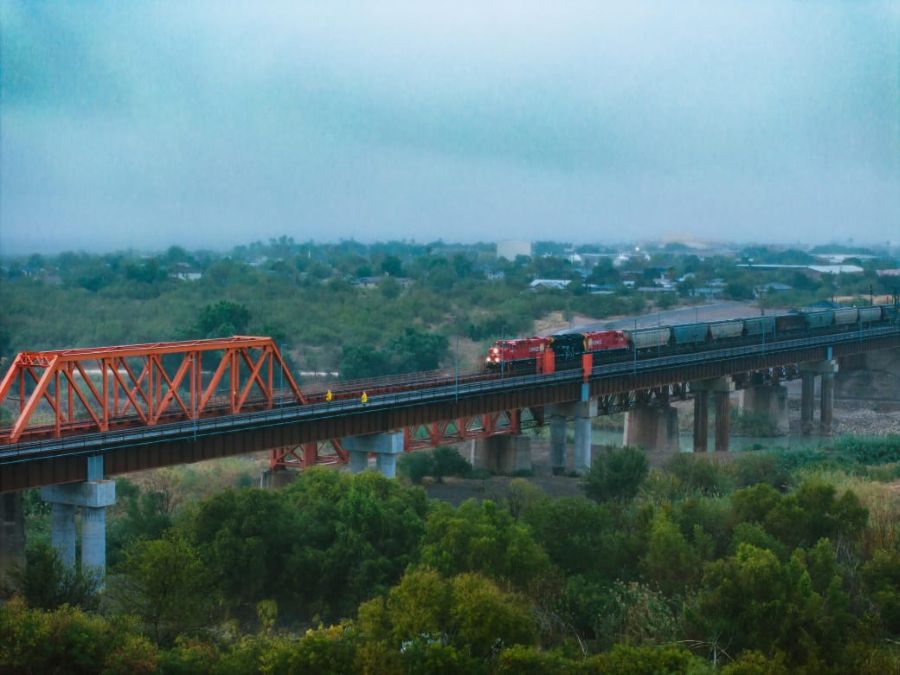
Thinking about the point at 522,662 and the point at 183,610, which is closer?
the point at 522,662

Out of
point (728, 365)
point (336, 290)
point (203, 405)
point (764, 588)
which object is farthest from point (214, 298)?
point (764, 588)

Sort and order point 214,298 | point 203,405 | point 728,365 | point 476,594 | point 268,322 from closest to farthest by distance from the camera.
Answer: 1. point 476,594
2. point 203,405
3. point 728,365
4. point 268,322
5. point 214,298

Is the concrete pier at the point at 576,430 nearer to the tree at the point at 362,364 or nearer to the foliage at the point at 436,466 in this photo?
the foliage at the point at 436,466

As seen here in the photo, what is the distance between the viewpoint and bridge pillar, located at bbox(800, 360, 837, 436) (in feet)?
381

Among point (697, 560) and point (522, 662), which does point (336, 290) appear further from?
point (522, 662)

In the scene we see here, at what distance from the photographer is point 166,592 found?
4000 centimetres

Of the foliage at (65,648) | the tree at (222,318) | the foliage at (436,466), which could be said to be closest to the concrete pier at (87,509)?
the foliage at (65,648)

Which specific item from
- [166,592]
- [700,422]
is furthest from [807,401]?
[166,592]

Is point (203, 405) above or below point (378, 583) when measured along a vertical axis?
above

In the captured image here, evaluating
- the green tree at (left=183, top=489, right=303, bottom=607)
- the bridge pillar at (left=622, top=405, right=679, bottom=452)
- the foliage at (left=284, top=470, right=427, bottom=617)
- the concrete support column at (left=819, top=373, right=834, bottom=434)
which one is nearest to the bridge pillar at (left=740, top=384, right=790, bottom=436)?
the concrete support column at (left=819, top=373, right=834, bottom=434)

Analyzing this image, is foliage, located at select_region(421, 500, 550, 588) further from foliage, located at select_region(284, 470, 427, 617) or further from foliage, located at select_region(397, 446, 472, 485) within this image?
foliage, located at select_region(397, 446, 472, 485)

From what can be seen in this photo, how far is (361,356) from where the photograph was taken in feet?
433

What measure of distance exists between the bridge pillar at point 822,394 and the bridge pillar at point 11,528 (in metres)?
81.1

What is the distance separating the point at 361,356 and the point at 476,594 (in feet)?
319
